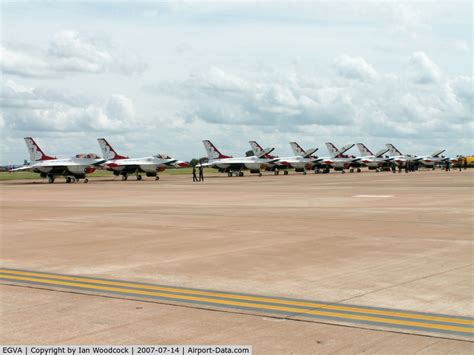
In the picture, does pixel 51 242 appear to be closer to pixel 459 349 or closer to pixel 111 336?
pixel 111 336

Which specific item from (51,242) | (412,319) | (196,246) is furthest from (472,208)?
(412,319)

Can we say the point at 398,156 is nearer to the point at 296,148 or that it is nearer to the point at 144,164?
the point at 296,148

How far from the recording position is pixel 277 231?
18453 millimetres

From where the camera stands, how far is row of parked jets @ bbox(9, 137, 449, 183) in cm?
Result: 7206

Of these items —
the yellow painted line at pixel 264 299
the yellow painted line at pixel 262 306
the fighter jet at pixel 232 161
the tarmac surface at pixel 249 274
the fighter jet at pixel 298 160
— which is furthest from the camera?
the fighter jet at pixel 298 160

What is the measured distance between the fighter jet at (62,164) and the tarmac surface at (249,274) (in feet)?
159

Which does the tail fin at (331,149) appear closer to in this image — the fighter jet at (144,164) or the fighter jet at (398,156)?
the fighter jet at (398,156)

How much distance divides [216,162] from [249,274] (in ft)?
266

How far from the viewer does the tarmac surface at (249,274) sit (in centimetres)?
739

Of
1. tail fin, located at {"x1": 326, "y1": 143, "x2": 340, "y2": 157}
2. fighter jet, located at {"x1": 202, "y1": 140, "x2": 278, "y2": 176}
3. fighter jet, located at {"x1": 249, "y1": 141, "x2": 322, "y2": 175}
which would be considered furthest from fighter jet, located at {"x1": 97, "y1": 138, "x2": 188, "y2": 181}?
tail fin, located at {"x1": 326, "y1": 143, "x2": 340, "y2": 157}

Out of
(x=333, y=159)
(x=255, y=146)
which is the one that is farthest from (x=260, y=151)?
(x=333, y=159)

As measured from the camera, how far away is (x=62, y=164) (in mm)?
71188

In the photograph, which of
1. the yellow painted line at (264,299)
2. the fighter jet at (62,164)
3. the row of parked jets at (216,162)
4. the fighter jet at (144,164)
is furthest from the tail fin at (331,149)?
the yellow painted line at (264,299)

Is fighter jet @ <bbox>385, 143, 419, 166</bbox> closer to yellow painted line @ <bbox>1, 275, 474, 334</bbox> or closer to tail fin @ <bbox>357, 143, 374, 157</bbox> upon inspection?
tail fin @ <bbox>357, 143, 374, 157</bbox>
